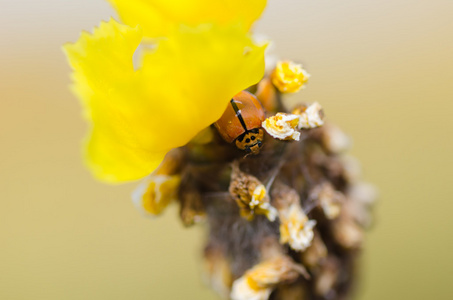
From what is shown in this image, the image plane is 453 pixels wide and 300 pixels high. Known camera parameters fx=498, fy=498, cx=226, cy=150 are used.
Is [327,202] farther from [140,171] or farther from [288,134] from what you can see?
[140,171]

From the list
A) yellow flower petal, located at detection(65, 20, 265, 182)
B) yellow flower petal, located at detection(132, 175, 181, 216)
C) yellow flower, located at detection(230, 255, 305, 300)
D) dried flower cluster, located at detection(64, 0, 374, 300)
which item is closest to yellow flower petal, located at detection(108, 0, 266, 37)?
dried flower cluster, located at detection(64, 0, 374, 300)

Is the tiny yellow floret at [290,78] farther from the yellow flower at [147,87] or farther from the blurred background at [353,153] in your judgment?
the blurred background at [353,153]

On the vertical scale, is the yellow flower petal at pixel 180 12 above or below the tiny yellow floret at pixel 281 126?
above

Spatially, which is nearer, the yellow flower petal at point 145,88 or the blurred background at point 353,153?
the yellow flower petal at point 145,88

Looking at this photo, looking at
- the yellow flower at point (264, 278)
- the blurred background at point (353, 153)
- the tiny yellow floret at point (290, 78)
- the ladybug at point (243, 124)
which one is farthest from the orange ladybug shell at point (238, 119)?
the blurred background at point (353, 153)

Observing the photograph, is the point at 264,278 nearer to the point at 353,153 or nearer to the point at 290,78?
the point at 290,78

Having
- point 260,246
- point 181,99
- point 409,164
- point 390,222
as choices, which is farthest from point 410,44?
point 181,99

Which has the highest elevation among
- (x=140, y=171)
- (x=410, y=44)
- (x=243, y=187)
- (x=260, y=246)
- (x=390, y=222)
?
(x=140, y=171)
